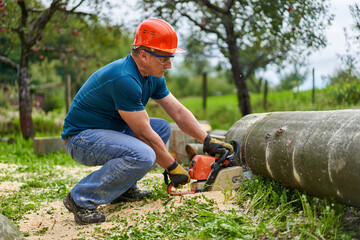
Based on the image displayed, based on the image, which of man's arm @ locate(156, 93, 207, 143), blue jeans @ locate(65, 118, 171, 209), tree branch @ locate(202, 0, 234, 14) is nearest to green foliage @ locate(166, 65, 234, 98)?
tree branch @ locate(202, 0, 234, 14)

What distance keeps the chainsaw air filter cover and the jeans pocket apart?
3.02 feet

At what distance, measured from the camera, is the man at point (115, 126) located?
307 centimetres

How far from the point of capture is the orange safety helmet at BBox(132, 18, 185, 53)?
3.08 metres

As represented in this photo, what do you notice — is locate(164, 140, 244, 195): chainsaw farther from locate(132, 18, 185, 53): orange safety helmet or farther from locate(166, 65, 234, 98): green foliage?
locate(166, 65, 234, 98): green foliage

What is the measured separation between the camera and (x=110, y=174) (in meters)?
3.11

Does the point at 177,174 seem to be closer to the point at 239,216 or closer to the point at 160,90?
the point at 239,216

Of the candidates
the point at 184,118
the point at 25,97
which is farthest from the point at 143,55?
the point at 25,97

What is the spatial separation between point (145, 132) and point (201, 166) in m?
0.68

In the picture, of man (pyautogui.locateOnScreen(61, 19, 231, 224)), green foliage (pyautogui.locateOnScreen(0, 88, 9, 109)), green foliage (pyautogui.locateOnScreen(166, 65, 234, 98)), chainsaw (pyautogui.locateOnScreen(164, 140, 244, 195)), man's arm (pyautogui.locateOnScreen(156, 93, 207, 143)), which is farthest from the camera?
green foliage (pyautogui.locateOnScreen(166, 65, 234, 98))

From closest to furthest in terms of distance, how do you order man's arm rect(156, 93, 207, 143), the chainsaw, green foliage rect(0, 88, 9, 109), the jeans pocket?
the jeans pocket, the chainsaw, man's arm rect(156, 93, 207, 143), green foliage rect(0, 88, 9, 109)

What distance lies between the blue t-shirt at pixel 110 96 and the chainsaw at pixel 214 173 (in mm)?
764

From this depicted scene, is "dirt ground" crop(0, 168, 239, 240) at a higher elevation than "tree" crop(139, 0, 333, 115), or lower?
lower

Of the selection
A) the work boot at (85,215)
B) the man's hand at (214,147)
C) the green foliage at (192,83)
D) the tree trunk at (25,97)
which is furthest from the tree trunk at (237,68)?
the green foliage at (192,83)

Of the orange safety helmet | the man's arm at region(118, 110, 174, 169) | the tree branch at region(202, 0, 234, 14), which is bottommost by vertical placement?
the man's arm at region(118, 110, 174, 169)
